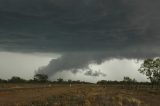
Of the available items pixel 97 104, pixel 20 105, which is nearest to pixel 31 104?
pixel 20 105

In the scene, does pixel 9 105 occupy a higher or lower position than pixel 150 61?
lower

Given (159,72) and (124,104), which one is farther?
(159,72)

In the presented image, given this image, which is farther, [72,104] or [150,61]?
[150,61]

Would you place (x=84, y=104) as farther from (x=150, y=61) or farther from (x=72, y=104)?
(x=150, y=61)

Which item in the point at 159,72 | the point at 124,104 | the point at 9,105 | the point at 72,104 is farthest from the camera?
the point at 159,72

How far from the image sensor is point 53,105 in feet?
125

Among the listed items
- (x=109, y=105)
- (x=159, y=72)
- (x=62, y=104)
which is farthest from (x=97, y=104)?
(x=159, y=72)

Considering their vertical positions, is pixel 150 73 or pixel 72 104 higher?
pixel 150 73

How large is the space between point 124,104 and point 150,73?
96.5 meters

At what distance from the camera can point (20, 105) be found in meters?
37.4

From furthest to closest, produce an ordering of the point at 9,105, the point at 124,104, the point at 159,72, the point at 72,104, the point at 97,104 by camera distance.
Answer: the point at 159,72
the point at 124,104
the point at 97,104
the point at 72,104
the point at 9,105

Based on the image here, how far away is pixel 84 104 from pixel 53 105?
15.2 feet

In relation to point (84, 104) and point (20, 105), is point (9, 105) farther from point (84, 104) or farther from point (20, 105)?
point (84, 104)

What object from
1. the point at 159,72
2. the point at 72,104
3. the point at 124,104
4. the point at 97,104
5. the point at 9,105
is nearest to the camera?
the point at 9,105
